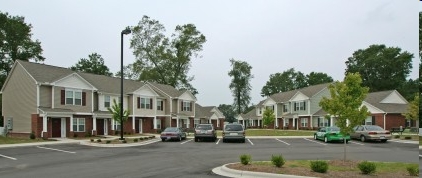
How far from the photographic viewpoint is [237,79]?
118m

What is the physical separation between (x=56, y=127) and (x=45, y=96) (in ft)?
10.3

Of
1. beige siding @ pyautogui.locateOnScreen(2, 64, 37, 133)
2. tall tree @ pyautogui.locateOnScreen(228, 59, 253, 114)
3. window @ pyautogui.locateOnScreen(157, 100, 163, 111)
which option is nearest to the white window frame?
beige siding @ pyautogui.locateOnScreen(2, 64, 37, 133)

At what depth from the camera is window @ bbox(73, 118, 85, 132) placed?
4184 centimetres

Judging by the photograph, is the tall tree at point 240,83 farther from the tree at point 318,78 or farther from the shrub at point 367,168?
the shrub at point 367,168

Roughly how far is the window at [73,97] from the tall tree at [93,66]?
127 ft

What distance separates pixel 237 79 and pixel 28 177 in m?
105

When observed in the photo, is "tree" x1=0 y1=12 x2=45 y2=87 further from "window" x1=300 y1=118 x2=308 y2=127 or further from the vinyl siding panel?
"window" x1=300 y1=118 x2=308 y2=127

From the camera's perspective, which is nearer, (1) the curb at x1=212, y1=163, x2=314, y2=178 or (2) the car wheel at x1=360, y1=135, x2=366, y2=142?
(1) the curb at x1=212, y1=163, x2=314, y2=178

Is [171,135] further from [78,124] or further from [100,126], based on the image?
[100,126]

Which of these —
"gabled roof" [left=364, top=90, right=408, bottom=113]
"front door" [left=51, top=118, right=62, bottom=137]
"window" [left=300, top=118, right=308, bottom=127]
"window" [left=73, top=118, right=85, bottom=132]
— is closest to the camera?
"front door" [left=51, top=118, right=62, bottom=137]

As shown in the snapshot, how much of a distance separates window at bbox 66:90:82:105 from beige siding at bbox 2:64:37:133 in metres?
3.43

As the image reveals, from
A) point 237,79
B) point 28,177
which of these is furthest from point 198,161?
point 237,79

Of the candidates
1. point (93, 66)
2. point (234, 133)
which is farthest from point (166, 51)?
point (234, 133)

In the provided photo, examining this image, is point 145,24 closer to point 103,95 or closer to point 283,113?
point 283,113
